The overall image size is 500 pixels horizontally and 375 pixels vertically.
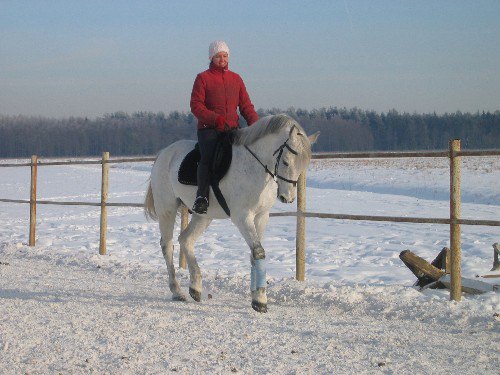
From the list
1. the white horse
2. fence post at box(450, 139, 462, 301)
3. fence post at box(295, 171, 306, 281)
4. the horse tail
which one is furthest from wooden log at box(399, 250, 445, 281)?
the horse tail

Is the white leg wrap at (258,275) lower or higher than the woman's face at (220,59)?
lower

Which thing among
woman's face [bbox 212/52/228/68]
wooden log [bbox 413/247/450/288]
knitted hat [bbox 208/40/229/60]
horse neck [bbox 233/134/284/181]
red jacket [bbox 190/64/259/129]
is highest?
knitted hat [bbox 208/40/229/60]

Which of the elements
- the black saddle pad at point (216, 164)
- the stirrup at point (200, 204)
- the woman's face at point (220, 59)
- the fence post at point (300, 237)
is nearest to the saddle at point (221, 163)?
the black saddle pad at point (216, 164)

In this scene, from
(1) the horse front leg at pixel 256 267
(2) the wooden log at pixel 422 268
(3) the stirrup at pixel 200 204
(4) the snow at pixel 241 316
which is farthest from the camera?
(2) the wooden log at pixel 422 268

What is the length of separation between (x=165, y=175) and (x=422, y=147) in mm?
87792

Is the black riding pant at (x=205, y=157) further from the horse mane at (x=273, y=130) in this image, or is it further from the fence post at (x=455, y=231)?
the fence post at (x=455, y=231)

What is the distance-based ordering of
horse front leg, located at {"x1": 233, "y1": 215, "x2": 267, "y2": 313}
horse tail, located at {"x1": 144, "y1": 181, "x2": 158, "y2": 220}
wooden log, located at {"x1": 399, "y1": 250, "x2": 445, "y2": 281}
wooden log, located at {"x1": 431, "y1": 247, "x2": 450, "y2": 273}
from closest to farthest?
horse front leg, located at {"x1": 233, "y1": 215, "x2": 267, "y2": 313} < wooden log, located at {"x1": 399, "y1": 250, "x2": 445, "y2": 281} < wooden log, located at {"x1": 431, "y1": 247, "x2": 450, "y2": 273} < horse tail, located at {"x1": 144, "y1": 181, "x2": 158, "y2": 220}

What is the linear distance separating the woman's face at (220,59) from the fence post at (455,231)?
240 centimetres

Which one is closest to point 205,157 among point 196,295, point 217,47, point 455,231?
point 217,47

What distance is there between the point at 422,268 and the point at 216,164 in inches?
109

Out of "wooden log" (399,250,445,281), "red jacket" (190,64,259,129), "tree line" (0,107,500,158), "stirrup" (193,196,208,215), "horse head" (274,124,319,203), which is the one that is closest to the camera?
"horse head" (274,124,319,203)

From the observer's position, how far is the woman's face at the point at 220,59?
5926 millimetres

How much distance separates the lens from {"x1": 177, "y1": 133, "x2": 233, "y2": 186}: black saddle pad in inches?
223

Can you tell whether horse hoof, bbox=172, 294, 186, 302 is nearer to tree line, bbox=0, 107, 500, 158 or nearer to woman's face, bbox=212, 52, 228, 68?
woman's face, bbox=212, 52, 228, 68
